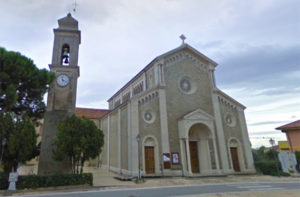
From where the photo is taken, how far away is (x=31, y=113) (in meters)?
15.3

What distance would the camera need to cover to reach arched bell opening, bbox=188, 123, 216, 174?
18580 mm

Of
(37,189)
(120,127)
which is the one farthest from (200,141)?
(37,189)

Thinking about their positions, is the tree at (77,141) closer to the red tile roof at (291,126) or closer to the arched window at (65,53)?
the arched window at (65,53)

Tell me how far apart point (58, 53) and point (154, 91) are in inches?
372

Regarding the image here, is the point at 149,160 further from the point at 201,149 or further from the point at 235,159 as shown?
the point at 235,159

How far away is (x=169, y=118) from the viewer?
1842 centimetres

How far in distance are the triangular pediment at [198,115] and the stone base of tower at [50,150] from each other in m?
11.1

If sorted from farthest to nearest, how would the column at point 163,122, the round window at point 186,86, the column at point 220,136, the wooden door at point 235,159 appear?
the round window at point 186,86
the wooden door at point 235,159
the column at point 220,136
the column at point 163,122

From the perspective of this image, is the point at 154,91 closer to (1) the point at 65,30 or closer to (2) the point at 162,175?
(2) the point at 162,175

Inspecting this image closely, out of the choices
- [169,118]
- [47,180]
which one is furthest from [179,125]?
[47,180]

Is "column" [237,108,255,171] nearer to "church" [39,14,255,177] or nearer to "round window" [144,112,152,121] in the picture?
"church" [39,14,255,177]

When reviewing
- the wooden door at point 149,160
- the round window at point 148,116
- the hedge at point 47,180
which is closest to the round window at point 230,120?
the round window at point 148,116

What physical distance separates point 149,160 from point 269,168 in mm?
12690

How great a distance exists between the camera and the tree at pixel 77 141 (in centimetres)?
1205
